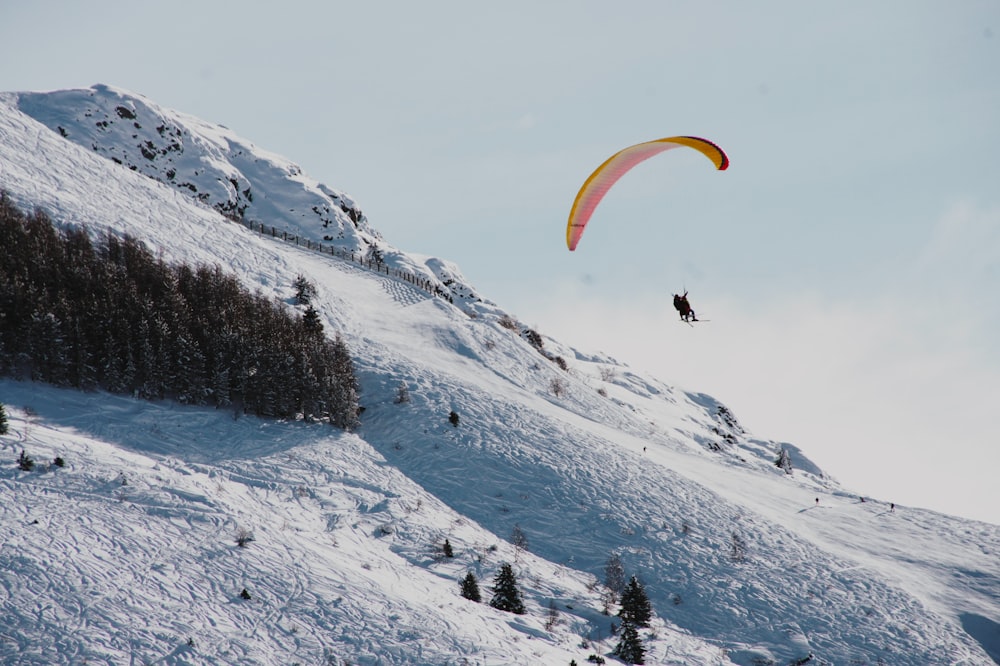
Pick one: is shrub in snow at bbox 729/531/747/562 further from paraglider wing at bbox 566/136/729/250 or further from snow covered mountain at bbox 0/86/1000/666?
paraglider wing at bbox 566/136/729/250

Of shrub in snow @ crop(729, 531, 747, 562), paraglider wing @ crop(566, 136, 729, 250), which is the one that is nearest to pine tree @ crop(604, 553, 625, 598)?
shrub in snow @ crop(729, 531, 747, 562)

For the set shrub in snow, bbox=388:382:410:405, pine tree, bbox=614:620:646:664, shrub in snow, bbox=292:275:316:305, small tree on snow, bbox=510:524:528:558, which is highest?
shrub in snow, bbox=292:275:316:305

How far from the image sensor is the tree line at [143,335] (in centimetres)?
2647

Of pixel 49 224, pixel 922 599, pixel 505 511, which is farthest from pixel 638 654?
pixel 49 224

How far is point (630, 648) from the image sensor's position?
18781 millimetres

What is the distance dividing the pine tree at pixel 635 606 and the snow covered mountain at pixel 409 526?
0.47 metres

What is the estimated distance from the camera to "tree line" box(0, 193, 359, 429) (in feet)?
86.8

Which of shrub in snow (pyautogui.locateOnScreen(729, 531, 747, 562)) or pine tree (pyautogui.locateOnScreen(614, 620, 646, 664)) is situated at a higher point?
shrub in snow (pyautogui.locateOnScreen(729, 531, 747, 562))

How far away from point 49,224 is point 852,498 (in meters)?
44.4

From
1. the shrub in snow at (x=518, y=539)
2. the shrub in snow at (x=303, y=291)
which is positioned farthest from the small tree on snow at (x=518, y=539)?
the shrub in snow at (x=303, y=291)

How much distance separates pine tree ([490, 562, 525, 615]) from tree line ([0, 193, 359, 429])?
43.5 ft

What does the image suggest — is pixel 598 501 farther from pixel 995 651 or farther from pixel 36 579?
Answer: pixel 36 579

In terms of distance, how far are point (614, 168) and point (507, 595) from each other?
15.1m

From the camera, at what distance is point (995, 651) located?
2339 cm
